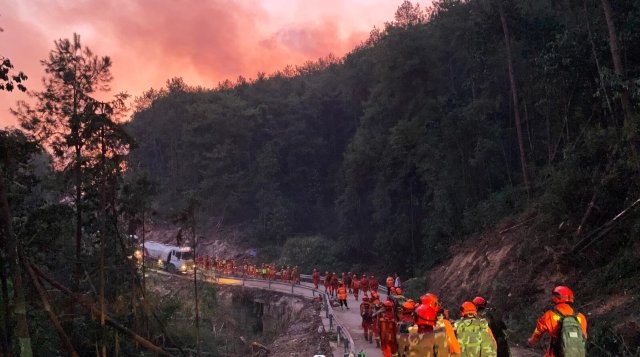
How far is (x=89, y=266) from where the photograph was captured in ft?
83.3

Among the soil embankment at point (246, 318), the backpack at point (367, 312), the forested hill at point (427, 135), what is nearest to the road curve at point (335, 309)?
→ the soil embankment at point (246, 318)

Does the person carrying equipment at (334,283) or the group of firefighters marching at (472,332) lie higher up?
the group of firefighters marching at (472,332)

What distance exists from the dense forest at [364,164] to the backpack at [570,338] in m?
9.84

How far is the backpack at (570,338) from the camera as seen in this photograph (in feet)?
20.0

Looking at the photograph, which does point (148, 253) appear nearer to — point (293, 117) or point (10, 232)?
point (293, 117)

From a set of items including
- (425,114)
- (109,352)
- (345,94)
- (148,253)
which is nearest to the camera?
(109,352)

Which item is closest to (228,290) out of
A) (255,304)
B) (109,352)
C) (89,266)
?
(255,304)

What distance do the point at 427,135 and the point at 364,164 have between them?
12.8 m

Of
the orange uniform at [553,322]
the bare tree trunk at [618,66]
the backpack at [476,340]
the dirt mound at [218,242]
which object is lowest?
the backpack at [476,340]

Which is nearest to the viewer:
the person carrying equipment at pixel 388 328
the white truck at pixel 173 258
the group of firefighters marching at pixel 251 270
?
the person carrying equipment at pixel 388 328

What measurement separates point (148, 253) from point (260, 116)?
28.9 m

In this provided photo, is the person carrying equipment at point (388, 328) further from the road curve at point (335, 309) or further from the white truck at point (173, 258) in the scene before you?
the white truck at point (173, 258)

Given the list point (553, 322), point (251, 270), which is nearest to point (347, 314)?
point (553, 322)

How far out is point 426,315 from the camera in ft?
20.2
